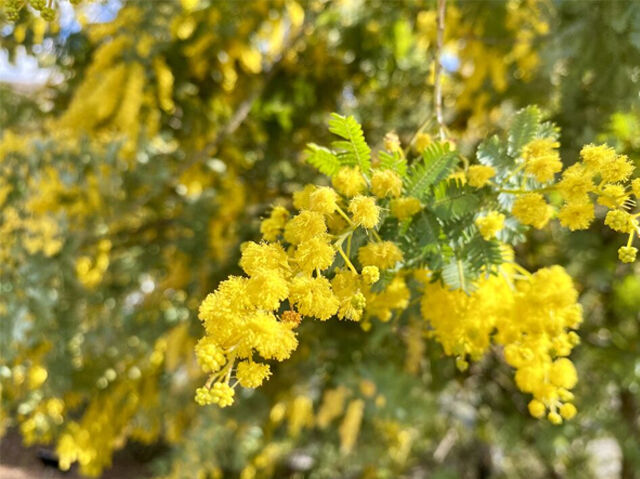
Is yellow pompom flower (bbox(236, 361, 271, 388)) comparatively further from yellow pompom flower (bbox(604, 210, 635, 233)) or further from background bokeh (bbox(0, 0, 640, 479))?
background bokeh (bbox(0, 0, 640, 479))

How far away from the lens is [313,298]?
809 mm

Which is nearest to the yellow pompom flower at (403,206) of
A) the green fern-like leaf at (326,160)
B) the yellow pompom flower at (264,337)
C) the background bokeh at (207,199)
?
the green fern-like leaf at (326,160)

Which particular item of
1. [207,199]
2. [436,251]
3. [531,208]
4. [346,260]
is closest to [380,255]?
[346,260]

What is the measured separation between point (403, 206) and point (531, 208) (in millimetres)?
206

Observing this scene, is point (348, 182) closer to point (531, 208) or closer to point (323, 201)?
point (323, 201)

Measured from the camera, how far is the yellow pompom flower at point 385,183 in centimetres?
98

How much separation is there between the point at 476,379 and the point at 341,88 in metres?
2.31

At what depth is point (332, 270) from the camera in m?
0.91

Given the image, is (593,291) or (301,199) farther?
(593,291)

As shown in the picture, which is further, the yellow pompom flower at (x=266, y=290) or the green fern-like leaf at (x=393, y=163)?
the green fern-like leaf at (x=393, y=163)

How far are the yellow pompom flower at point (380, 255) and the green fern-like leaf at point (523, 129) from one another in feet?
1.09

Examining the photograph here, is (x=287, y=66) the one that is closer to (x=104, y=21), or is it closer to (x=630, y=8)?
(x=104, y=21)

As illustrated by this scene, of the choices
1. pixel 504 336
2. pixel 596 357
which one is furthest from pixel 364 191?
pixel 596 357

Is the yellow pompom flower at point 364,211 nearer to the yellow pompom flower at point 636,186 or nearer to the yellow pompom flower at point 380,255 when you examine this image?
the yellow pompom flower at point 380,255
